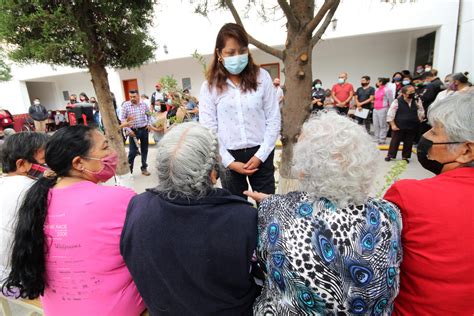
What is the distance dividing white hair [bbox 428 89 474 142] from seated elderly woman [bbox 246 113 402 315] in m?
0.39

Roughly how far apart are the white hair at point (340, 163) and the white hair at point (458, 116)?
394mm

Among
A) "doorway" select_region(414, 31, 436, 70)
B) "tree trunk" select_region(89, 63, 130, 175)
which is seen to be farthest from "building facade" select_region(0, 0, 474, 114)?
"tree trunk" select_region(89, 63, 130, 175)

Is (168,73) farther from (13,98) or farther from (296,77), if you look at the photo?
(296,77)

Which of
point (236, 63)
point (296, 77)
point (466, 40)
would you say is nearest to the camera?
point (236, 63)

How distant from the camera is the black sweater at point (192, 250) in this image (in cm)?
103

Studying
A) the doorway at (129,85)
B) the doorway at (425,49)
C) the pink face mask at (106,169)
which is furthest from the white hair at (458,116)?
the doorway at (129,85)

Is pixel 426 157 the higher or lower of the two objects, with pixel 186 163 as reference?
lower

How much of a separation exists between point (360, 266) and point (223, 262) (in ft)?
1.59

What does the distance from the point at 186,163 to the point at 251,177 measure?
1.14m

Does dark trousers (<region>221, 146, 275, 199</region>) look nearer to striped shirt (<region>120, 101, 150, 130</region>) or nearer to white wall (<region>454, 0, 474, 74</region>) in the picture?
striped shirt (<region>120, 101, 150, 130</region>)

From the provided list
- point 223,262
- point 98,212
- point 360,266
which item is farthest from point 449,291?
point 98,212

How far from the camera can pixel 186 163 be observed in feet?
3.43

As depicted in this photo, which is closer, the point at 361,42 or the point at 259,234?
the point at 259,234

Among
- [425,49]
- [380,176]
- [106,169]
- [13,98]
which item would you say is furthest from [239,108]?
[13,98]
